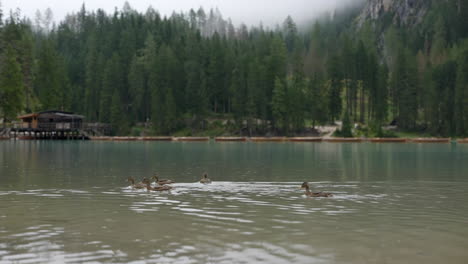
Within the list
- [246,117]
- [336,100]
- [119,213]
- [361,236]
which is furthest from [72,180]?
[336,100]

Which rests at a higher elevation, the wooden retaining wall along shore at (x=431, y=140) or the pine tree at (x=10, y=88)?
the pine tree at (x=10, y=88)

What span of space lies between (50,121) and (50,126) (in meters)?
1.31

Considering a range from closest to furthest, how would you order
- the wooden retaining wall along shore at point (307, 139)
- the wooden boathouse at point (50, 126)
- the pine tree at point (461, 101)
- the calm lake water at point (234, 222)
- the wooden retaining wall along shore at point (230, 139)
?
the calm lake water at point (234, 222), the wooden retaining wall along shore at point (307, 139), the pine tree at point (461, 101), the wooden retaining wall along shore at point (230, 139), the wooden boathouse at point (50, 126)

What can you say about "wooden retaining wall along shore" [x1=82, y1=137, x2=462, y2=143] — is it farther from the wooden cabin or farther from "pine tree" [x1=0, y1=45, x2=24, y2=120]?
"pine tree" [x1=0, y1=45, x2=24, y2=120]

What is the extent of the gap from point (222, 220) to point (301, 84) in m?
106

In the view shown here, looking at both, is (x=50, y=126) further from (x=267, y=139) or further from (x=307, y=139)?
(x=307, y=139)

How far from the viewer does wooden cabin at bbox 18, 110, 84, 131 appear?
108m

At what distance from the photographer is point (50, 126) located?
4309 inches

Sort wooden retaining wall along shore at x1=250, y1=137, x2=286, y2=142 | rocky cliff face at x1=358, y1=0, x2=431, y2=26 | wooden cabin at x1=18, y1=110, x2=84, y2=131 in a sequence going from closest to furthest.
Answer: wooden retaining wall along shore at x1=250, y1=137, x2=286, y2=142 < wooden cabin at x1=18, y1=110, x2=84, y2=131 < rocky cliff face at x1=358, y1=0, x2=431, y2=26

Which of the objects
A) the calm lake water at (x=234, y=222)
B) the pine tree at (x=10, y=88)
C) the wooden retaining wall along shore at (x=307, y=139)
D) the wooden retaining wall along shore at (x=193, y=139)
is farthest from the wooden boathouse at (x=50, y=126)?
the calm lake water at (x=234, y=222)

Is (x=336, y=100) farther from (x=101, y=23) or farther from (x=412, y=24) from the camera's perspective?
(x=101, y=23)

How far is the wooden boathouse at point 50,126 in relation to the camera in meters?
108

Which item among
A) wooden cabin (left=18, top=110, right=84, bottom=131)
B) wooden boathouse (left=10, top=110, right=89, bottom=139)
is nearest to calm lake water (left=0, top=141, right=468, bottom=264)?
wooden boathouse (left=10, top=110, right=89, bottom=139)

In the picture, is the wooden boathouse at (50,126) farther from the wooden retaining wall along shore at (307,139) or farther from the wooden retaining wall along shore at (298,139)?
the wooden retaining wall along shore at (307,139)
